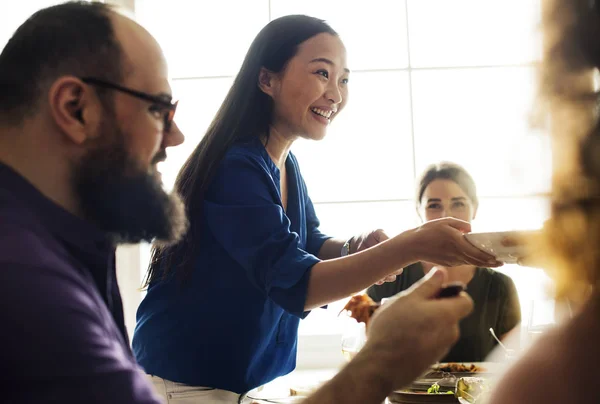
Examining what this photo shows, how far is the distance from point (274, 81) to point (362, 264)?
54cm

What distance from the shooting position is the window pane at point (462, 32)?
9.74 feet

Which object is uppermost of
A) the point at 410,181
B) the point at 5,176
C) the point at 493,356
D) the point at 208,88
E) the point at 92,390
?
Result: the point at 208,88

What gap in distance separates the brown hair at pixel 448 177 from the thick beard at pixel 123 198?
1.61m

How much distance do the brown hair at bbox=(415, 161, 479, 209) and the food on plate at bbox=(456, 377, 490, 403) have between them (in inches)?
51.2

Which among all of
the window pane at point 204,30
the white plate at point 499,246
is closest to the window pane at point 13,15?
the window pane at point 204,30

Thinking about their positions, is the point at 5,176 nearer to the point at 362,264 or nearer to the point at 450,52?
the point at 362,264

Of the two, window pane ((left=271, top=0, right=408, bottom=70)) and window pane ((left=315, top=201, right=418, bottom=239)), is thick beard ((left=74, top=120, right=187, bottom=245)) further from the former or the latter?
window pane ((left=271, top=0, right=408, bottom=70))

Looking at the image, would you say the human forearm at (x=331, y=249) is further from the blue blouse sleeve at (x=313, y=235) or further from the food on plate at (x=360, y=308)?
the food on plate at (x=360, y=308)

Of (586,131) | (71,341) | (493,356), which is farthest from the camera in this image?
(493,356)

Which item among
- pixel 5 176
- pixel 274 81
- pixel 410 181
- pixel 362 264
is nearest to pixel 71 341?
pixel 5 176

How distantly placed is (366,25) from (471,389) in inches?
79.5

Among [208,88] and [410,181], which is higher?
[208,88]

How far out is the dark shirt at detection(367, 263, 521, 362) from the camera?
94.1 inches

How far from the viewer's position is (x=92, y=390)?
0.73m
